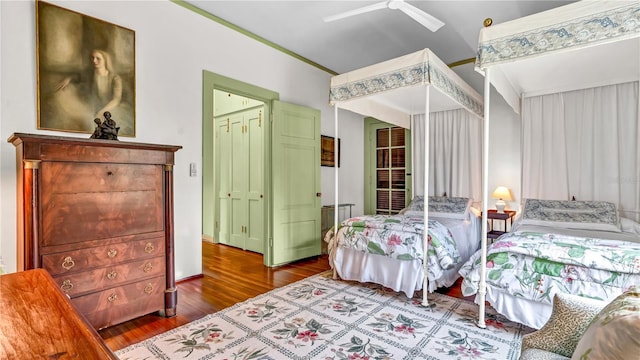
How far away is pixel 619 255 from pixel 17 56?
4402mm

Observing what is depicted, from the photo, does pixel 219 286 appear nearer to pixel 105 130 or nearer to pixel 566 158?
pixel 105 130

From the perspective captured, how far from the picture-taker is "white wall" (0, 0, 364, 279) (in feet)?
7.50

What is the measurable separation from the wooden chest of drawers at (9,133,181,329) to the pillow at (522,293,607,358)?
2.44m

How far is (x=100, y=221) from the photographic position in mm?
2148

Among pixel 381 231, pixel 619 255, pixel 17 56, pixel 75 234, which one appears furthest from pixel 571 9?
pixel 17 56

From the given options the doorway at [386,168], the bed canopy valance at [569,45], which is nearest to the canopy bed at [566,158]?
the bed canopy valance at [569,45]

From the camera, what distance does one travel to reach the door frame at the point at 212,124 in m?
3.45

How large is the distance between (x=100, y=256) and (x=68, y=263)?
0.18m

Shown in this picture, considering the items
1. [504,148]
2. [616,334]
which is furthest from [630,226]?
[616,334]

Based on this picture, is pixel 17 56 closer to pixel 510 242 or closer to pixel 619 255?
pixel 510 242

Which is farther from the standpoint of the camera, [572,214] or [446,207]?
[446,207]

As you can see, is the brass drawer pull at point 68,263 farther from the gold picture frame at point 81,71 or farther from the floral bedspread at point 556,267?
the floral bedspread at point 556,267

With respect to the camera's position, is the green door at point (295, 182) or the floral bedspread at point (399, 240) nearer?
the floral bedspread at point (399, 240)

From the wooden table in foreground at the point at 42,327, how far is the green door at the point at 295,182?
2934mm
